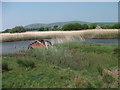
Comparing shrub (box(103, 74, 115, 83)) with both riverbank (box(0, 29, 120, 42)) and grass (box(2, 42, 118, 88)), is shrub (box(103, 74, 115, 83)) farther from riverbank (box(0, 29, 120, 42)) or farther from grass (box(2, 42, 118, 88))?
riverbank (box(0, 29, 120, 42))

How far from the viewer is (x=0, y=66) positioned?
26.0 feet

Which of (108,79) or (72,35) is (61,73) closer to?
(108,79)

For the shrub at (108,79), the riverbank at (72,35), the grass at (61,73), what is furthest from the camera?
the riverbank at (72,35)

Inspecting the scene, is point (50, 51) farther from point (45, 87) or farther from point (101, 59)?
point (45, 87)

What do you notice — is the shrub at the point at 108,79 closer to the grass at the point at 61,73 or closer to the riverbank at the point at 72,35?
the grass at the point at 61,73

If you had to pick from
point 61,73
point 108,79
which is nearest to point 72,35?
point 61,73

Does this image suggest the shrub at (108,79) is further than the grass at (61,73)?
Yes

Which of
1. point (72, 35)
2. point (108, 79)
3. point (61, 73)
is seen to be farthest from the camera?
point (72, 35)

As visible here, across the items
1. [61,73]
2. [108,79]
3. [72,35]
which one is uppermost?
[72,35]

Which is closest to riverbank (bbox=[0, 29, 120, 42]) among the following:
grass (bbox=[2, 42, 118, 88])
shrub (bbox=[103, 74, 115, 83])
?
grass (bbox=[2, 42, 118, 88])

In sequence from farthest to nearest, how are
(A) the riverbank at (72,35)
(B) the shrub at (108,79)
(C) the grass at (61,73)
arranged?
1. (A) the riverbank at (72,35)
2. (B) the shrub at (108,79)
3. (C) the grass at (61,73)

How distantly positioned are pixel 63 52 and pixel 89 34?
16.6 metres

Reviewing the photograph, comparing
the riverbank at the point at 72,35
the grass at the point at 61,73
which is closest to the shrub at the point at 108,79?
the grass at the point at 61,73

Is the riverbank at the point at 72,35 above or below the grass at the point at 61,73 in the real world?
above
